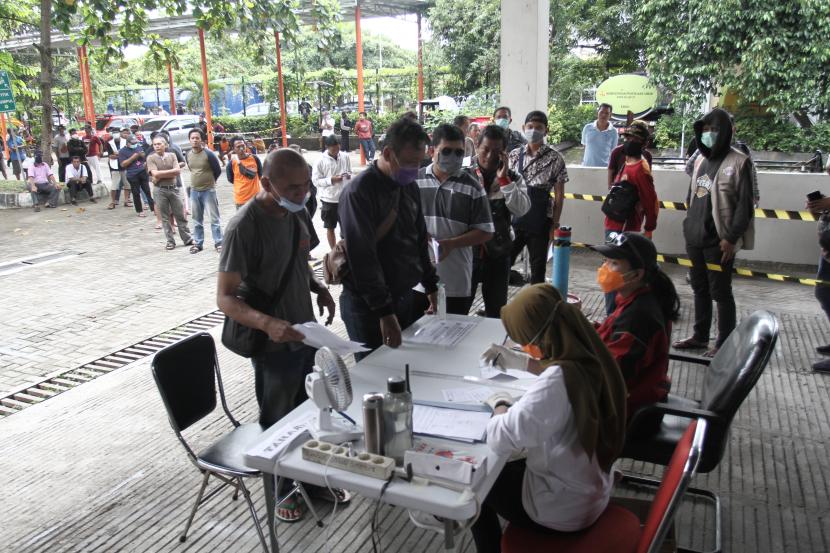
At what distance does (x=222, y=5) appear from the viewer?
7.01 meters

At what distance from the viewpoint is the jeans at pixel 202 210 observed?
8906 millimetres

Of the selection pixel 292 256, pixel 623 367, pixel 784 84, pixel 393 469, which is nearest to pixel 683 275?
pixel 623 367

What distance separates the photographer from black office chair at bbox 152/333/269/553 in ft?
9.01

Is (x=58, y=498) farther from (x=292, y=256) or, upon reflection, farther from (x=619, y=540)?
(x=619, y=540)

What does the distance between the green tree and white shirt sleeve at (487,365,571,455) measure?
1371 cm

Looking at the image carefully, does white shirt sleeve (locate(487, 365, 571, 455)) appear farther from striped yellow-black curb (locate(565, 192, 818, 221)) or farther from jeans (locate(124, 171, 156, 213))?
jeans (locate(124, 171, 156, 213))

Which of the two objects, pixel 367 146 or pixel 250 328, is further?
pixel 367 146

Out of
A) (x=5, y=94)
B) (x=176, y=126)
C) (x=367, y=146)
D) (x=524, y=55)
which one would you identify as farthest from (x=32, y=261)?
(x=176, y=126)

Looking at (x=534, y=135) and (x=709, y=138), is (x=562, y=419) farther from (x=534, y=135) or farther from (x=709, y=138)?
(x=534, y=135)

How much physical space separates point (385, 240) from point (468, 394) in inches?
41.2

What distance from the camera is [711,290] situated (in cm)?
471

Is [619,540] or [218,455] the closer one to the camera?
[619,540]

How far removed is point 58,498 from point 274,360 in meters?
1.59

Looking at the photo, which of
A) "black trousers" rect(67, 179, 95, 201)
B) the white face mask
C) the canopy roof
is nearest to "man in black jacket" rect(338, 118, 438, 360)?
the white face mask
